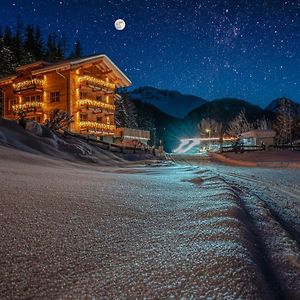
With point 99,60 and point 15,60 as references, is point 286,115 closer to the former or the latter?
point 99,60

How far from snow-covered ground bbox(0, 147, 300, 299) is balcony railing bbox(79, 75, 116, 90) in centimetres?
2392

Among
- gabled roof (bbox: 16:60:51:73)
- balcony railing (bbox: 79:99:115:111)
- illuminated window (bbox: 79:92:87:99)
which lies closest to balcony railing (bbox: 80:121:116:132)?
balcony railing (bbox: 79:99:115:111)

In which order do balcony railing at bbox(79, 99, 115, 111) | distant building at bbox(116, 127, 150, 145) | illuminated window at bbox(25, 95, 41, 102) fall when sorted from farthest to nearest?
distant building at bbox(116, 127, 150, 145), illuminated window at bbox(25, 95, 41, 102), balcony railing at bbox(79, 99, 115, 111)

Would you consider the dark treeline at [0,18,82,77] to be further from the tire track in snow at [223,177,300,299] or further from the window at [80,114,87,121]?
the tire track in snow at [223,177,300,299]

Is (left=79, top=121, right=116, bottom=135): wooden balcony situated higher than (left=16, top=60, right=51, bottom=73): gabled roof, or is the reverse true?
(left=16, top=60, right=51, bottom=73): gabled roof

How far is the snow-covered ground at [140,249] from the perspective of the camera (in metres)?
1.62

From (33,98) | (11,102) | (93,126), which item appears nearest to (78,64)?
(93,126)

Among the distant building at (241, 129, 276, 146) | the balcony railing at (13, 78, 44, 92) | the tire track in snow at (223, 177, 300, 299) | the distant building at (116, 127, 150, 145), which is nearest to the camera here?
the tire track in snow at (223, 177, 300, 299)

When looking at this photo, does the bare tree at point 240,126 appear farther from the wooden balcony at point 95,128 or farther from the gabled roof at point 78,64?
the wooden balcony at point 95,128

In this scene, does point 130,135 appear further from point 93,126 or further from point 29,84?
point 29,84

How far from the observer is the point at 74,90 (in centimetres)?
2669

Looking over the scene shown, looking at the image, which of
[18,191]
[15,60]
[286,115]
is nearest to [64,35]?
[15,60]

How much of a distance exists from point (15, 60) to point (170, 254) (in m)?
48.5

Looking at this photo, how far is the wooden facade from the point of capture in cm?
2620
